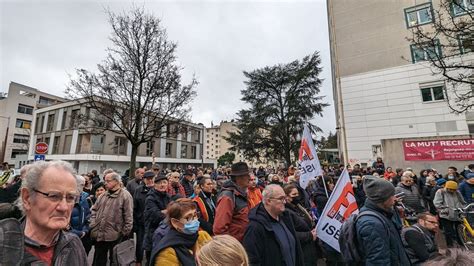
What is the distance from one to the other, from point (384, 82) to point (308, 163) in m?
18.5

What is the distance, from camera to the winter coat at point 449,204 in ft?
19.6

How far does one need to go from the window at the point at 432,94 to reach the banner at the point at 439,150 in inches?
247

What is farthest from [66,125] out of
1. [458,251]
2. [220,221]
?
[458,251]

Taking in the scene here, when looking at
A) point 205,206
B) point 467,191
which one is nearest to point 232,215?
point 205,206

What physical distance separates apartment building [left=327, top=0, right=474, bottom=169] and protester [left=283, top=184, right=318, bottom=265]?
53.9 feet

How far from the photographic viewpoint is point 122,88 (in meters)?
12.7

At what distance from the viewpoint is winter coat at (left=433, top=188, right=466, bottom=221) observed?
5967 mm

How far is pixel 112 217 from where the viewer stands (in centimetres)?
406

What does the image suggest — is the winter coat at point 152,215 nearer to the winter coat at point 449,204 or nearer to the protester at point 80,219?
the protester at point 80,219

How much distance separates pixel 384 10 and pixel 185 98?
1981 centimetres

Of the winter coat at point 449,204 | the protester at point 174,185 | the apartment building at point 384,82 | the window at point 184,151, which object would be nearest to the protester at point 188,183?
the protester at point 174,185

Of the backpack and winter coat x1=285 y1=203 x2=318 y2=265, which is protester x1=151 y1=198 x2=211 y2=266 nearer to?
winter coat x1=285 y1=203 x2=318 y2=265

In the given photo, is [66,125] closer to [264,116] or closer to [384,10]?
[264,116]

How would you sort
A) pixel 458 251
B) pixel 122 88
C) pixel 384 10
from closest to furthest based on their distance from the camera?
1. pixel 458 251
2. pixel 122 88
3. pixel 384 10
